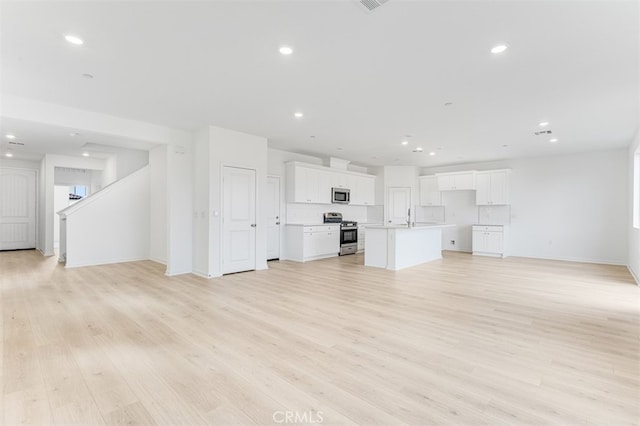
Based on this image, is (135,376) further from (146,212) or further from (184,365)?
(146,212)

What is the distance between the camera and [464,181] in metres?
9.20

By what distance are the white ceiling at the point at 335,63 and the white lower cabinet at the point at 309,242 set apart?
9.32 ft

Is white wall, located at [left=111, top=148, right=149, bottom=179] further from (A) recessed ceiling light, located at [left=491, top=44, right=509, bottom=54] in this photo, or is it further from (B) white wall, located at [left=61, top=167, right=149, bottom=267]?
(A) recessed ceiling light, located at [left=491, top=44, right=509, bottom=54]

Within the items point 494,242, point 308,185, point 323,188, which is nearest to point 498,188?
point 494,242

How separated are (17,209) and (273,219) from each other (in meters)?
8.05

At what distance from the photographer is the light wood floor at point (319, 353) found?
1.90 metres

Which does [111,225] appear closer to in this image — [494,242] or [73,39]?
[73,39]

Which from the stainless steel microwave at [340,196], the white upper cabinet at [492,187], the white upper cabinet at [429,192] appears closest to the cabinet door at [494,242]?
the white upper cabinet at [492,187]

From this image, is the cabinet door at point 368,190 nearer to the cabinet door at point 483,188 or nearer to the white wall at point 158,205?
the cabinet door at point 483,188

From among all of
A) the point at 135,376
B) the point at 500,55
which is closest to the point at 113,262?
the point at 135,376

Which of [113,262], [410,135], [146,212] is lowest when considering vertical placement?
[113,262]

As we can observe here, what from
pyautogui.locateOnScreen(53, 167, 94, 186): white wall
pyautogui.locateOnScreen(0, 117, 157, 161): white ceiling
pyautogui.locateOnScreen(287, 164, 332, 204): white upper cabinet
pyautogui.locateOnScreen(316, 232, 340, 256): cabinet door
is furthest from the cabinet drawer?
pyautogui.locateOnScreen(53, 167, 94, 186): white wall

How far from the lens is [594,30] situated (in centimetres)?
258

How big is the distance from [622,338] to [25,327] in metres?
5.93
